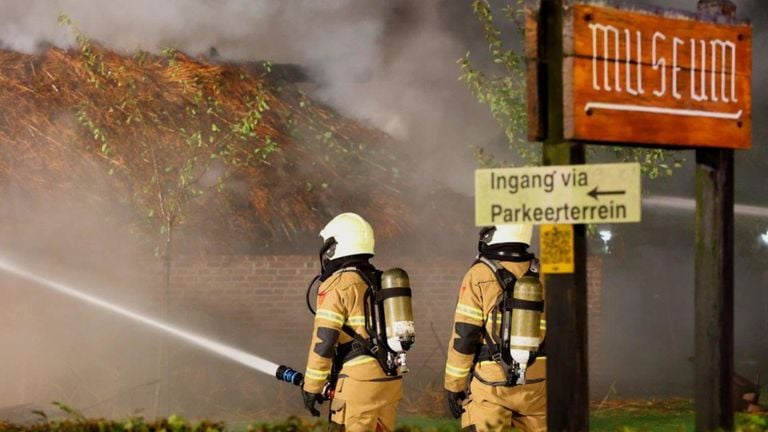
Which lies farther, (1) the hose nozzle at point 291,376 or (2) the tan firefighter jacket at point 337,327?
(1) the hose nozzle at point 291,376

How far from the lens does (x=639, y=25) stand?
522cm

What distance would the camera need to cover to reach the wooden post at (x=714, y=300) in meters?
5.48

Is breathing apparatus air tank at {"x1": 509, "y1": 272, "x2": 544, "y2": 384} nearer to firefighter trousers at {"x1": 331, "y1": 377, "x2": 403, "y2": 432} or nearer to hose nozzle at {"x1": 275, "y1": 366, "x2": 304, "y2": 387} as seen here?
firefighter trousers at {"x1": 331, "y1": 377, "x2": 403, "y2": 432}

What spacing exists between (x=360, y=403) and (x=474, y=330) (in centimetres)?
81

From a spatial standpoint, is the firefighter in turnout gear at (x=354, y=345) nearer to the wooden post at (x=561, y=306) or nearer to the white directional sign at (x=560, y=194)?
the wooden post at (x=561, y=306)

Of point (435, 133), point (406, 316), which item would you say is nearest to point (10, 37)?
point (435, 133)

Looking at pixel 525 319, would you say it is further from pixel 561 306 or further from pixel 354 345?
pixel 561 306

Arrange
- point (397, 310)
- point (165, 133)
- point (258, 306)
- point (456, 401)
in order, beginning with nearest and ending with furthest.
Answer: point (397, 310), point (456, 401), point (165, 133), point (258, 306)

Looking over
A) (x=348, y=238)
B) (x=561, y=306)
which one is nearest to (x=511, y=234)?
(x=348, y=238)

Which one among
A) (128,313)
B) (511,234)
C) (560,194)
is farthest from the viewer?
(128,313)

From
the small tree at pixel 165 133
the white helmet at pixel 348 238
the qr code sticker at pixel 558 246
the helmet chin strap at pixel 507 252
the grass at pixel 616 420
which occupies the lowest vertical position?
the grass at pixel 616 420

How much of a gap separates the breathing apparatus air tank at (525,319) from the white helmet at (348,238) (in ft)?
3.38

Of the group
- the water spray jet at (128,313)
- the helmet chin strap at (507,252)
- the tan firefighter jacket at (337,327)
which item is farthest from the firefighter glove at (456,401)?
the water spray jet at (128,313)

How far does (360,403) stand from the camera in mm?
7148
